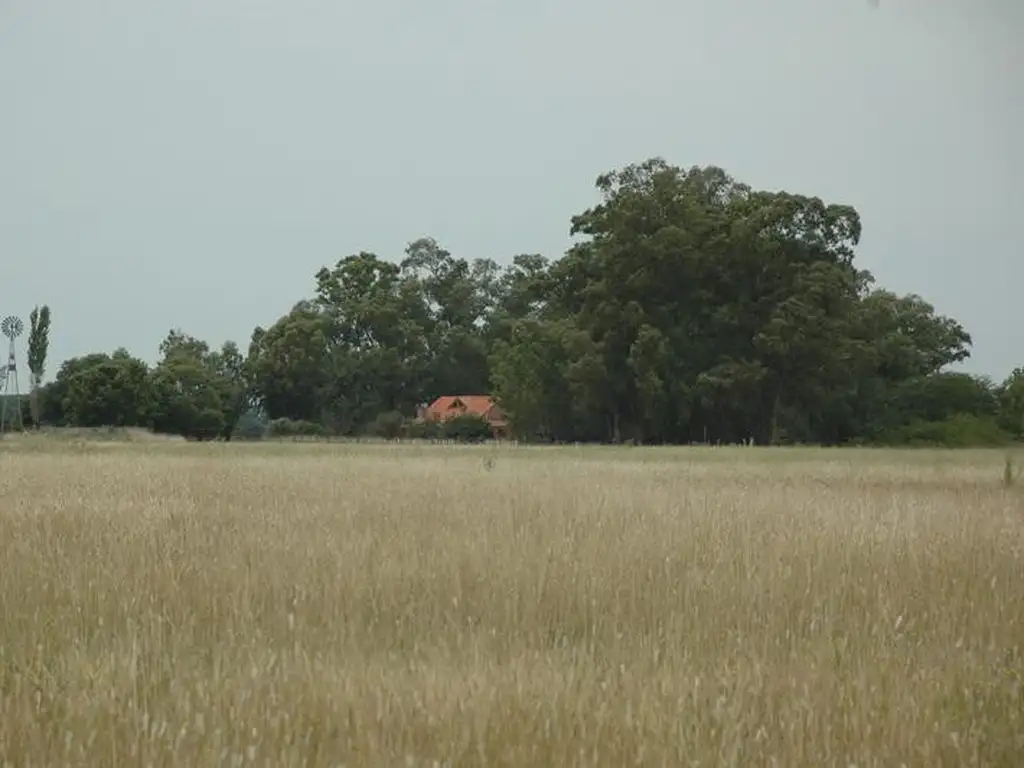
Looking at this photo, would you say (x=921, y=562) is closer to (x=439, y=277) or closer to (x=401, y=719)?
(x=401, y=719)

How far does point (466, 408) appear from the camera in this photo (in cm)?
6875

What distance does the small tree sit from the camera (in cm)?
5134

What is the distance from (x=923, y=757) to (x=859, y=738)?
0.21m

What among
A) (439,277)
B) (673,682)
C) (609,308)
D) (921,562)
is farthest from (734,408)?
(673,682)

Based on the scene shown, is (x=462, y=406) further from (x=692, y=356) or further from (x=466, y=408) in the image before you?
(x=692, y=356)

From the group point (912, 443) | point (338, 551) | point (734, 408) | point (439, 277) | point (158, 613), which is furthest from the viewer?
point (439, 277)

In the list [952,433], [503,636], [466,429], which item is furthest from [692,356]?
[503,636]

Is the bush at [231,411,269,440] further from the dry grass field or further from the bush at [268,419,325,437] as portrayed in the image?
the dry grass field

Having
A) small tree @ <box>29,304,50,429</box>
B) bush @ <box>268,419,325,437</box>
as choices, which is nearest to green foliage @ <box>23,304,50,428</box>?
small tree @ <box>29,304,50,429</box>

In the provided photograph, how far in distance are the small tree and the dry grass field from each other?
148ft

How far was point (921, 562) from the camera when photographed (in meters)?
6.98

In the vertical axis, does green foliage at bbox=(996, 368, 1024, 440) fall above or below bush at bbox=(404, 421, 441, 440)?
above

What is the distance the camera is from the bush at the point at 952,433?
1617 inches

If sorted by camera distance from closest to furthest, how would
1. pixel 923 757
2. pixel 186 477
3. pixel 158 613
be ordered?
pixel 923 757, pixel 158 613, pixel 186 477
